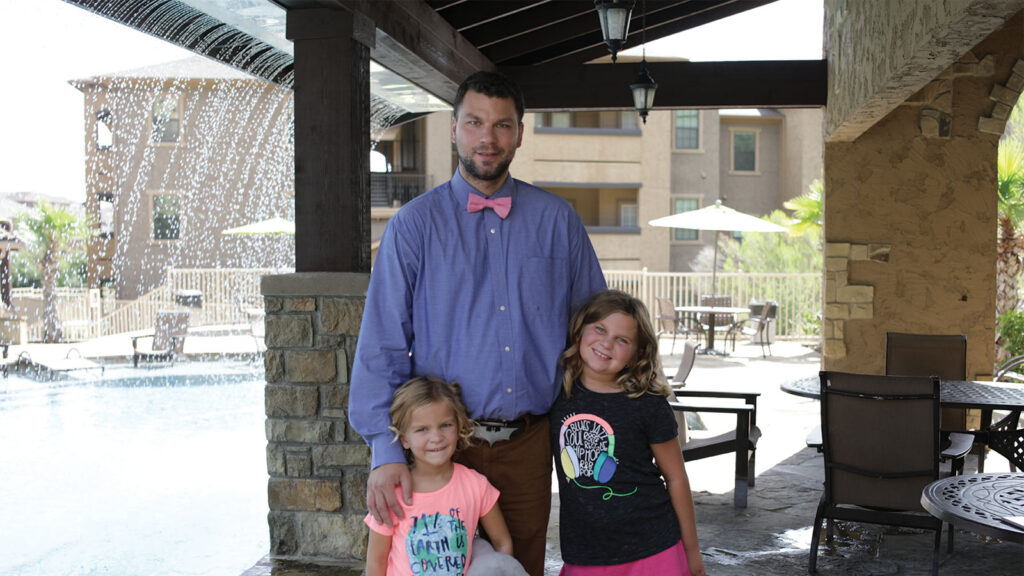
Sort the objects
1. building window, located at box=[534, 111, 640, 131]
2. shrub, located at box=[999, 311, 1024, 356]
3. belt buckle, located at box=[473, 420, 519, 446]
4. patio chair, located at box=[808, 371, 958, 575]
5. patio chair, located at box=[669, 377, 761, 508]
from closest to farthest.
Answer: belt buckle, located at box=[473, 420, 519, 446] → patio chair, located at box=[808, 371, 958, 575] → patio chair, located at box=[669, 377, 761, 508] → shrub, located at box=[999, 311, 1024, 356] → building window, located at box=[534, 111, 640, 131]

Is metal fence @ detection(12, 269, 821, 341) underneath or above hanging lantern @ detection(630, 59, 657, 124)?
underneath

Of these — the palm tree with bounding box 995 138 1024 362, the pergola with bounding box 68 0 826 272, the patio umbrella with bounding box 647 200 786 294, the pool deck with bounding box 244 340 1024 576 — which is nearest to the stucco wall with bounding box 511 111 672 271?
the patio umbrella with bounding box 647 200 786 294

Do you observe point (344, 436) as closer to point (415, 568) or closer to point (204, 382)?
point (415, 568)

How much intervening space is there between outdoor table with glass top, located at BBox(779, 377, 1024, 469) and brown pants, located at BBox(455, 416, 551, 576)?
2.58m

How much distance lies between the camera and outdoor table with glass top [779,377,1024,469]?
464 cm

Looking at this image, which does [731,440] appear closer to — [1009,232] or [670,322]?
[1009,232]

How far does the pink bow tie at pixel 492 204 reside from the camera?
2.37m

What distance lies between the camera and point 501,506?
241 cm

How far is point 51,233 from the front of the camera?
18594 millimetres

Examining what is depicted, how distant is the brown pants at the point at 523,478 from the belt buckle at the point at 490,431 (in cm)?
2

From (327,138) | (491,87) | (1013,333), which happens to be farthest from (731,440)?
(1013,333)

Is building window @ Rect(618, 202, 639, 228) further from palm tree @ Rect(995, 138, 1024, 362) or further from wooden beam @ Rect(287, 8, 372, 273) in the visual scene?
wooden beam @ Rect(287, 8, 372, 273)

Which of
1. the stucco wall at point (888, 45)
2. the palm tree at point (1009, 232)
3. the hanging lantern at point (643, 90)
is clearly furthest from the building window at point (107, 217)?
the palm tree at point (1009, 232)

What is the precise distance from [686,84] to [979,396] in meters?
3.80
